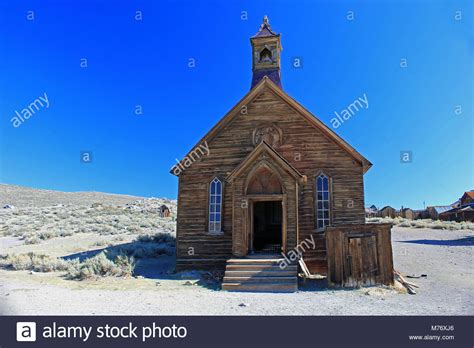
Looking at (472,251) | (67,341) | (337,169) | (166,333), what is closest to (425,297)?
(337,169)

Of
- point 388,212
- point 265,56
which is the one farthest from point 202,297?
point 388,212

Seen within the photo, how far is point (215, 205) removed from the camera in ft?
49.1

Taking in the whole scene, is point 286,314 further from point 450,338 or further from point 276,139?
point 276,139

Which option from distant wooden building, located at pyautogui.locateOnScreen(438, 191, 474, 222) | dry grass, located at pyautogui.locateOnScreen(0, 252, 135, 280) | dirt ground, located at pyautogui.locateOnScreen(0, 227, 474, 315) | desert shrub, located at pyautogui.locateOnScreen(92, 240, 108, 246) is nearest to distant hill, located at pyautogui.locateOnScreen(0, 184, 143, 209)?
desert shrub, located at pyautogui.locateOnScreen(92, 240, 108, 246)

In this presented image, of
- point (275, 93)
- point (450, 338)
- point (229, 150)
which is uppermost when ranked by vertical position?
point (275, 93)

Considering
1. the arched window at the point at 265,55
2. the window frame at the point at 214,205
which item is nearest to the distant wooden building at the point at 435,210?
the arched window at the point at 265,55

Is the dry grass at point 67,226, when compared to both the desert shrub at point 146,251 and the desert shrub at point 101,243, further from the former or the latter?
the desert shrub at point 146,251

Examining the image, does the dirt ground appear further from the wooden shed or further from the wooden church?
the wooden church

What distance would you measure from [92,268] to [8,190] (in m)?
→ 68.8

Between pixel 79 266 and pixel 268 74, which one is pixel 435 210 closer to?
pixel 268 74

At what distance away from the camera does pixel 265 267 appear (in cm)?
1206

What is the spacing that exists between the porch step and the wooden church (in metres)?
0.03

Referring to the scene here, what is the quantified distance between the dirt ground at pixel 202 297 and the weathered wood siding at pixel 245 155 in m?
1.68

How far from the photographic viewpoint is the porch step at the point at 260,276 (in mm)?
11172
